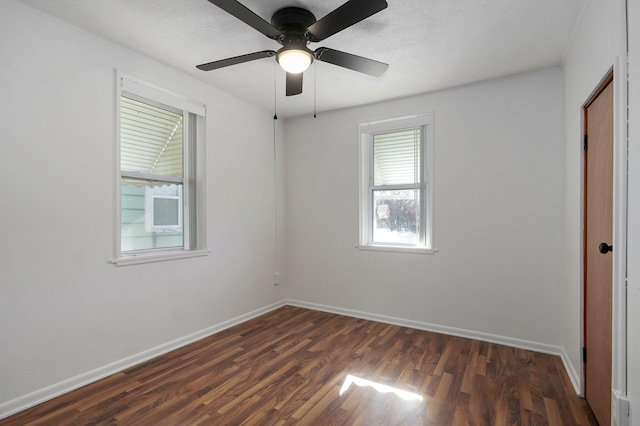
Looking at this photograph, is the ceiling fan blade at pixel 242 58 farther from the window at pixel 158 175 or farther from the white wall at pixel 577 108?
the white wall at pixel 577 108

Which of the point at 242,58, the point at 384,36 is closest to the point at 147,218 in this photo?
the point at 242,58

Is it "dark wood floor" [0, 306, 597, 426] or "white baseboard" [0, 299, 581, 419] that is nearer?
"dark wood floor" [0, 306, 597, 426]

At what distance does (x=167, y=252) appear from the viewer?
3.15m

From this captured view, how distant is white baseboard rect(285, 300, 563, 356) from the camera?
9.94 ft

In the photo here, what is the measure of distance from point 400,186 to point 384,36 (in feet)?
5.92

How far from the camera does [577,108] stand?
8.05ft

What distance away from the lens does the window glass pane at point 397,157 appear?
12.4 feet

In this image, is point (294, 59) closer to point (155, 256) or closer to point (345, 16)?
point (345, 16)

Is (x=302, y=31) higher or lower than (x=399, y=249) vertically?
higher

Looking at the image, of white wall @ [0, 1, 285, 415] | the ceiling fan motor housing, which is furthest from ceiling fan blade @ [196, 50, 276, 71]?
white wall @ [0, 1, 285, 415]

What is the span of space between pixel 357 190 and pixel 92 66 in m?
2.84

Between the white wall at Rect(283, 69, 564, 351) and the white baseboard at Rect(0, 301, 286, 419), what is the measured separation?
5.31 ft

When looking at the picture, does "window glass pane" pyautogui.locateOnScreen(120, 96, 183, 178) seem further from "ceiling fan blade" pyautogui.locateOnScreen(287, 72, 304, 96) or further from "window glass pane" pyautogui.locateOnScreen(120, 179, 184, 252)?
"ceiling fan blade" pyautogui.locateOnScreen(287, 72, 304, 96)

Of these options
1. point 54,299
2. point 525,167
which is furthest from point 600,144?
point 54,299
